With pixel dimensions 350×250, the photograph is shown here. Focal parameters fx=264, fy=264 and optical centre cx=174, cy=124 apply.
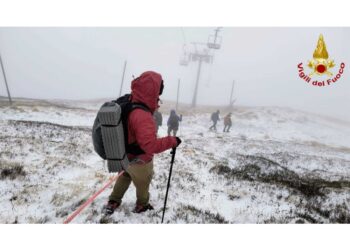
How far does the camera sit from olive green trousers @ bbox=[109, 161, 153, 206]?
4258mm

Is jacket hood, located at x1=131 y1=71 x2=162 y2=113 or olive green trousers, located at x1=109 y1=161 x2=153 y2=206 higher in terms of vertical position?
jacket hood, located at x1=131 y1=71 x2=162 y2=113

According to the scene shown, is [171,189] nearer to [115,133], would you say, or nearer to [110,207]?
[110,207]

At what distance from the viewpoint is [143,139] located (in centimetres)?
371

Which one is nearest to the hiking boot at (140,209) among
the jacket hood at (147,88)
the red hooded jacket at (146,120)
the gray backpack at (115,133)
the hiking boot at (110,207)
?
the hiking boot at (110,207)

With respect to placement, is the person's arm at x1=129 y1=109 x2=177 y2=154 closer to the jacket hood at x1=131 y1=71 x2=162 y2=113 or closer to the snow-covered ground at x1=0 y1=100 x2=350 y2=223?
the jacket hood at x1=131 y1=71 x2=162 y2=113

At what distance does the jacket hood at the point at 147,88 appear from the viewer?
12.9 ft

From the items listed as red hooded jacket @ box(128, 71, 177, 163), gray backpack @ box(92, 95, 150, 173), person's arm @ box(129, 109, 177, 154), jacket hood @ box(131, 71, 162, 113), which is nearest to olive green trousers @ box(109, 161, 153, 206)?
gray backpack @ box(92, 95, 150, 173)

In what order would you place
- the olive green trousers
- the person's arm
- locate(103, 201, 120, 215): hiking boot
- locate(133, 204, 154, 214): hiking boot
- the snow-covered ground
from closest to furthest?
the person's arm, the olive green trousers, locate(103, 201, 120, 215): hiking boot, locate(133, 204, 154, 214): hiking boot, the snow-covered ground

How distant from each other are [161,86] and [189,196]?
121 inches

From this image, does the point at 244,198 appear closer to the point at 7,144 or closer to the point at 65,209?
the point at 65,209

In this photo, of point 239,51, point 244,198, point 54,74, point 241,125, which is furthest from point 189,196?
point 239,51

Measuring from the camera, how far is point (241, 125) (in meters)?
36.5

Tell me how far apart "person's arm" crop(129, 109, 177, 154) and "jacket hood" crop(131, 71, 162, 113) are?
21 centimetres

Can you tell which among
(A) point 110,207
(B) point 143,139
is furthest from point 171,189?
(B) point 143,139
